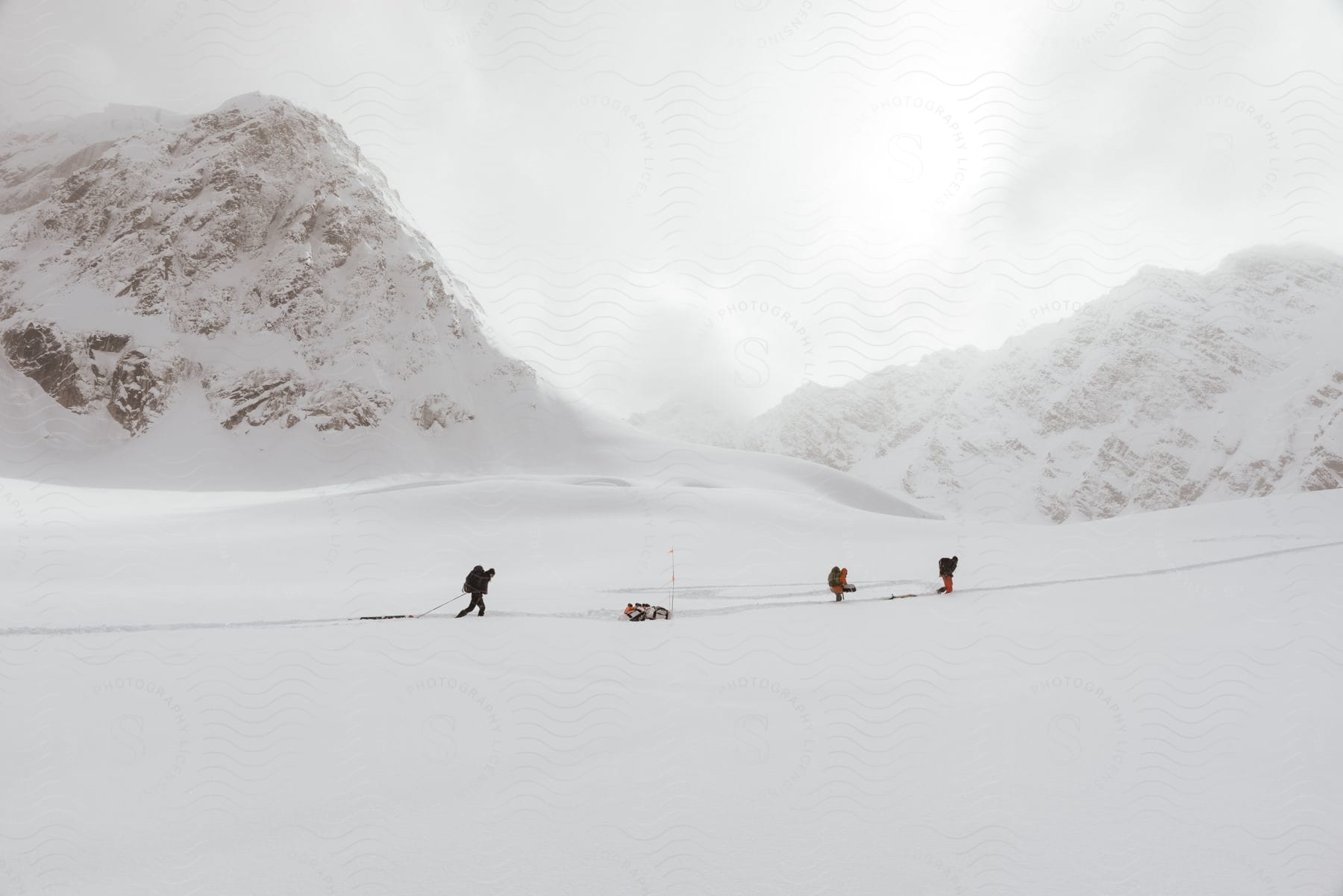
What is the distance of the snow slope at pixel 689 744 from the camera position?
3871 millimetres

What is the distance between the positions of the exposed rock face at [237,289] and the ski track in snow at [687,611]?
72.3 meters

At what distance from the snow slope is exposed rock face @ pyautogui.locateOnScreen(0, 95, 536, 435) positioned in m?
76.1

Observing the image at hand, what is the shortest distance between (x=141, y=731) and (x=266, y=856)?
2873 mm

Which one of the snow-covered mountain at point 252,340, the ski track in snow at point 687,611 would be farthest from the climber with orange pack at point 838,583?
the snow-covered mountain at point 252,340

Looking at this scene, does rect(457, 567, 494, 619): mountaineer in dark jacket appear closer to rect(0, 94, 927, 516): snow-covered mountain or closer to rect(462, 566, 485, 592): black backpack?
rect(462, 566, 485, 592): black backpack

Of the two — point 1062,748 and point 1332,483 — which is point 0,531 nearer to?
point 1062,748

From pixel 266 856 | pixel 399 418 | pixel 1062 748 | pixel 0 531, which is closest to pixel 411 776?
pixel 266 856

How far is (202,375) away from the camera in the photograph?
80.4 m

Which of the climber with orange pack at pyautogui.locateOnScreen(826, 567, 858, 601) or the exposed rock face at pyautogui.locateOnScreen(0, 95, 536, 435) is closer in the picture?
the climber with orange pack at pyautogui.locateOnScreen(826, 567, 858, 601)

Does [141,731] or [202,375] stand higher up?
[202,375]

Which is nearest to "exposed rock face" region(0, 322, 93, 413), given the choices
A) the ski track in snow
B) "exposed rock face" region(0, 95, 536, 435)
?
"exposed rock face" region(0, 95, 536, 435)

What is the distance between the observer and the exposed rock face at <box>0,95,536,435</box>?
78188mm

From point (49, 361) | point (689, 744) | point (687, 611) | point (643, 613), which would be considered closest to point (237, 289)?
point (49, 361)

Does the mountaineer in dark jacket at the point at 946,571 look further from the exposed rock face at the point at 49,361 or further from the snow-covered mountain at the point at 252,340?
the exposed rock face at the point at 49,361
